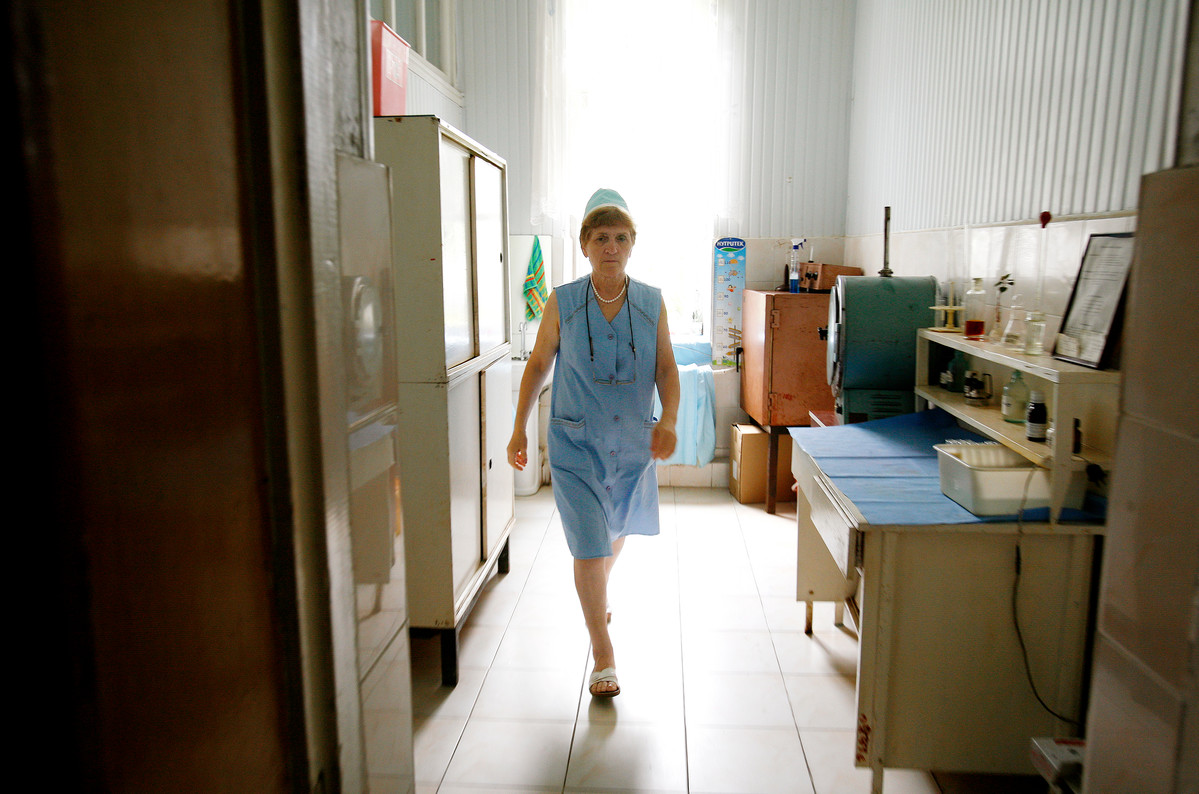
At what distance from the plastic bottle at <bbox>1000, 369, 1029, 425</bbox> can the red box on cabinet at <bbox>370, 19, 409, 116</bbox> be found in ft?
7.47

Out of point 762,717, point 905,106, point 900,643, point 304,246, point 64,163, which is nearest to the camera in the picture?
point 64,163

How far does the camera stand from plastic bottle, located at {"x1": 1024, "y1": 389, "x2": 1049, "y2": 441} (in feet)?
7.34

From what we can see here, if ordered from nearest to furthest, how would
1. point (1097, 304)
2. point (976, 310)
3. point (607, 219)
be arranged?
1. point (1097, 304)
2. point (607, 219)
3. point (976, 310)

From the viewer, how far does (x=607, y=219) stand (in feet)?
8.87

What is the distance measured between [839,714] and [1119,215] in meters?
1.76

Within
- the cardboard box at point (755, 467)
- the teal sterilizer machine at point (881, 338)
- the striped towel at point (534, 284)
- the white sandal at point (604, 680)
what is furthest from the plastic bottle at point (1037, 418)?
the striped towel at point (534, 284)

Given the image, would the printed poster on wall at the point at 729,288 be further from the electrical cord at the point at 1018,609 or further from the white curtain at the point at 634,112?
the electrical cord at the point at 1018,609

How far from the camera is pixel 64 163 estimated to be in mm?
423

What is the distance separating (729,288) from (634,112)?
1359mm

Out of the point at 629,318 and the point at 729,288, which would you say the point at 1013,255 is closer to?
the point at 629,318

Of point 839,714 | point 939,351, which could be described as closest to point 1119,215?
point 939,351

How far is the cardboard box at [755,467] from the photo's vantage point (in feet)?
15.9

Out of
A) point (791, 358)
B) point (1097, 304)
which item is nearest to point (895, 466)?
point (1097, 304)

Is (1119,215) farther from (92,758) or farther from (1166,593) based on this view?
(92,758)
